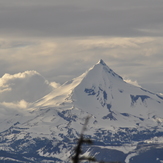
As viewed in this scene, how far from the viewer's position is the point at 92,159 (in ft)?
88.4

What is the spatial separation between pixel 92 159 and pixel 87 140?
2.55ft

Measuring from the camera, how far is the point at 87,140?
27031 mm

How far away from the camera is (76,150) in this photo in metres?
27.0

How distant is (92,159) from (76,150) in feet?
2.39

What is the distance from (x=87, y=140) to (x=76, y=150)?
59 centimetres
